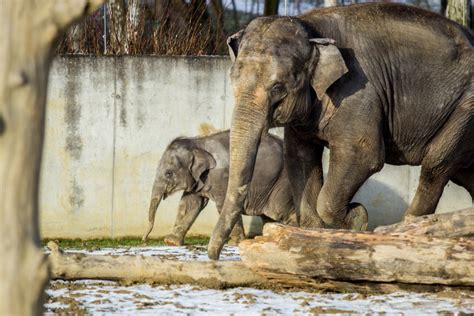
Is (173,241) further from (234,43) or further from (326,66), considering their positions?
(326,66)


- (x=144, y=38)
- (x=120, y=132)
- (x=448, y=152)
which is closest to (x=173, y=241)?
(x=120, y=132)

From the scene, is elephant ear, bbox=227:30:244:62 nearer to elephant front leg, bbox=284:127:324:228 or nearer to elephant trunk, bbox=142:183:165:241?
elephant front leg, bbox=284:127:324:228

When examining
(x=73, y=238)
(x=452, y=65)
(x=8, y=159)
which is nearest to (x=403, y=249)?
(x=452, y=65)

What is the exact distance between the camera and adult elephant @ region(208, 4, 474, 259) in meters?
9.95

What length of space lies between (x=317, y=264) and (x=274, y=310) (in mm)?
579

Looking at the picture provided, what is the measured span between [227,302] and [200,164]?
6493 mm

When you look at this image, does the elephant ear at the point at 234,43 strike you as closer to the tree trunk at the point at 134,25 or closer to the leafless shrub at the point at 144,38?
the leafless shrub at the point at 144,38

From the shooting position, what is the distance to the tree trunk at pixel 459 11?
58.0 feet

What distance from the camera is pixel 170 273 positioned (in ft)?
29.7

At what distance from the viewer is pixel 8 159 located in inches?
176

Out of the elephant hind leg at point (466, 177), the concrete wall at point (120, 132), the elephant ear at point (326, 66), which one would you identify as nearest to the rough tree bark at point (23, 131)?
the elephant ear at point (326, 66)

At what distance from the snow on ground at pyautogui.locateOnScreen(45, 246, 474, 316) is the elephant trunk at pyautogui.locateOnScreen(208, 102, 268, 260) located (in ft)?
2.72

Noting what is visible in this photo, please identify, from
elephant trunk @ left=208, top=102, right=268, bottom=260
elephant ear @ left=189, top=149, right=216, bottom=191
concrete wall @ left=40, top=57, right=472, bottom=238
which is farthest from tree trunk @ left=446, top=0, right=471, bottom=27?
elephant trunk @ left=208, top=102, right=268, bottom=260

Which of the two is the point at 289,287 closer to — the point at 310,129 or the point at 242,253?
the point at 242,253
